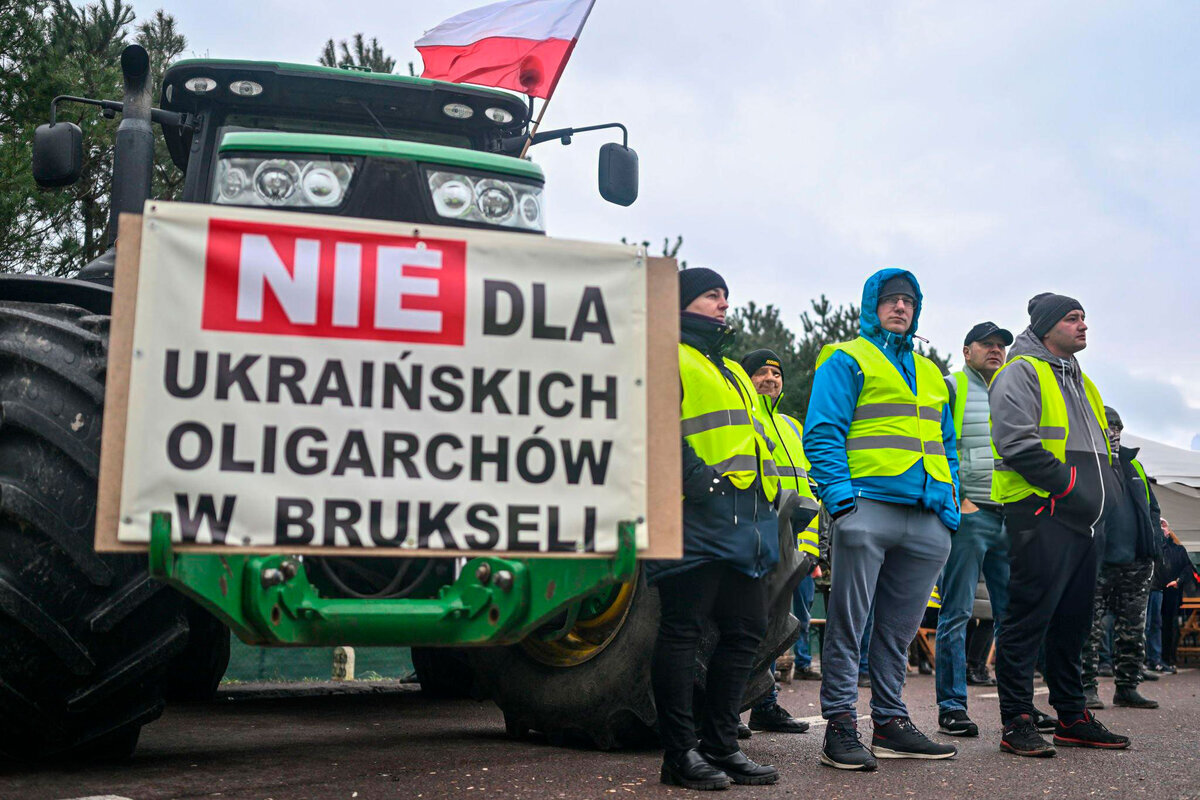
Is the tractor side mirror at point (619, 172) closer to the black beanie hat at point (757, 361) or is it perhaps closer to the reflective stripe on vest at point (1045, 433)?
the black beanie hat at point (757, 361)

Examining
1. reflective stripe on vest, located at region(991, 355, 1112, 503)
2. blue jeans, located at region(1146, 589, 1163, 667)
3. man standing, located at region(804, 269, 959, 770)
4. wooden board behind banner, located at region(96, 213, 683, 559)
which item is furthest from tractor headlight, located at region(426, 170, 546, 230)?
blue jeans, located at region(1146, 589, 1163, 667)

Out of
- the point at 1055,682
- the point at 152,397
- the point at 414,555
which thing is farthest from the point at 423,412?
the point at 1055,682

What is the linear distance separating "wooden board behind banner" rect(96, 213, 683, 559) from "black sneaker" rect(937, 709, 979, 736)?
3304 mm

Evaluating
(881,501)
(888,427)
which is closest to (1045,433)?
(888,427)

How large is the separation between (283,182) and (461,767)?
7.18 feet

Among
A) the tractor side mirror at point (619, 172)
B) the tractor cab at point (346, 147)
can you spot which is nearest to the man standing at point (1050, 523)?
the tractor side mirror at point (619, 172)

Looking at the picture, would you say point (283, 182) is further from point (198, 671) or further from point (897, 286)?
point (198, 671)

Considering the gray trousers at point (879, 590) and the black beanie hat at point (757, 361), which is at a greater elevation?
the black beanie hat at point (757, 361)

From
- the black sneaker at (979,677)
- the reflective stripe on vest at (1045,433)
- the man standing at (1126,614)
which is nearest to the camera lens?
the reflective stripe on vest at (1045,433)

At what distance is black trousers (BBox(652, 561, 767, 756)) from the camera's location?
4.69 metres

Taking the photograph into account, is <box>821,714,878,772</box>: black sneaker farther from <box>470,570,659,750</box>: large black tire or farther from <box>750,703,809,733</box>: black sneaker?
<box>750,703,809,733</box>: black sneaker

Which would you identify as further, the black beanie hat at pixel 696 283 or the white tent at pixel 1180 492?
the white tent at pixel 1180 492

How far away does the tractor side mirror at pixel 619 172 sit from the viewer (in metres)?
6.26

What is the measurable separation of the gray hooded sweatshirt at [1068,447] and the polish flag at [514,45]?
536 centimetres
